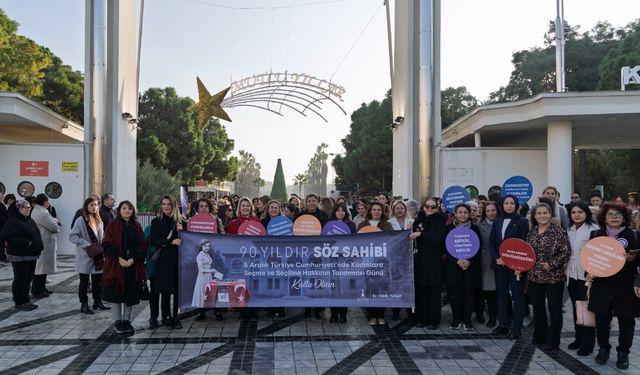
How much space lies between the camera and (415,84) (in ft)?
52.4

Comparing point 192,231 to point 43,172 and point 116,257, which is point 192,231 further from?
point 43,172

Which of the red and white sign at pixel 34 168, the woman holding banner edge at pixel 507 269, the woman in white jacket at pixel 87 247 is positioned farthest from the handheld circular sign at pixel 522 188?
the red and white sign at pixel 34 168

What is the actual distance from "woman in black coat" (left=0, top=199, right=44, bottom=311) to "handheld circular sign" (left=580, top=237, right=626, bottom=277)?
25.2ft

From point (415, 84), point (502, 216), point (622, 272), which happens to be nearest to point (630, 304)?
point (622, 272)

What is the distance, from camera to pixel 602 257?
16.1ft

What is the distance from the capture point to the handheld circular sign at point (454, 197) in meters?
8.76

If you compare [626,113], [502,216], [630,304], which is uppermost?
[626,113]

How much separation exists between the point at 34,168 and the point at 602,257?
14.0 metres

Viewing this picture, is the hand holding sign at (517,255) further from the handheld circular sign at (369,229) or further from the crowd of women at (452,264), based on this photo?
the handheld circular sign at (369,229)

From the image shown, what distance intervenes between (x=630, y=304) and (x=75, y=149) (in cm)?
1365

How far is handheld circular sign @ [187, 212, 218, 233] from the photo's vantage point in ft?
21.5

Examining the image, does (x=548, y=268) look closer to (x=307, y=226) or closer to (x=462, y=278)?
(x=462, y=278)

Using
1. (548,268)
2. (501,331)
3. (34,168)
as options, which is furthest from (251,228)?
(34,168)

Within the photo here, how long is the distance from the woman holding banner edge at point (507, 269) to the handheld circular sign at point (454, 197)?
8.05 ft
